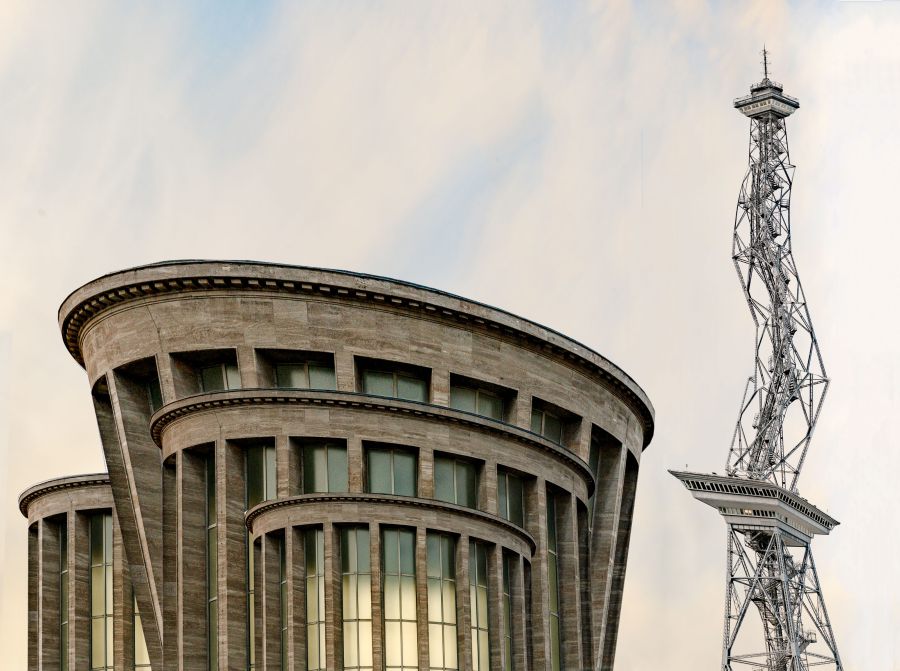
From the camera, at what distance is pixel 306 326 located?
6838cm

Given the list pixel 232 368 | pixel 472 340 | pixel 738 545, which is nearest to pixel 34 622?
pixel 232 368

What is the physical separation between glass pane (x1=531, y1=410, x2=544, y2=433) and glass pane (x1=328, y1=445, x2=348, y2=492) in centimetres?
1139

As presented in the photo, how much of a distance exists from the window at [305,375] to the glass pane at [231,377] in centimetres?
158

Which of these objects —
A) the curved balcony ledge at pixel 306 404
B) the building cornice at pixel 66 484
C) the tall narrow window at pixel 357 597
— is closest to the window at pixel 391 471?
the curved balcony ledge at pixel 306 404

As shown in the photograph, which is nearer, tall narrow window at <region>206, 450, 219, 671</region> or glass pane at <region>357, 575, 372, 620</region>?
glass pane at <region>357, 575, 372, 620</region>

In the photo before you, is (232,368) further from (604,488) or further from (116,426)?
(604,488)

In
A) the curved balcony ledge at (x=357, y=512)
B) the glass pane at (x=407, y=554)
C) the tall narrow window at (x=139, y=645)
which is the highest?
the curved balcony ledge at (x=357, y=512)

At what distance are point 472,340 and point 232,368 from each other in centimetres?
1013

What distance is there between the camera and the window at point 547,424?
250 feet

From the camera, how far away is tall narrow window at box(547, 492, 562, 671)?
7536 cm

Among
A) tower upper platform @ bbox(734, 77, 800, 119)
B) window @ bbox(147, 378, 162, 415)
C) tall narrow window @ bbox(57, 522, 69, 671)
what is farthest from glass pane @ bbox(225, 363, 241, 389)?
tower upper platform @ bbox(734, 77, 800, 119)

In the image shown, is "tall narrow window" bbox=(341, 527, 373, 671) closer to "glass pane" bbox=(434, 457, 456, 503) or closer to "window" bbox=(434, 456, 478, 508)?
→ "window" bbox=(434, 456, 478, 508)

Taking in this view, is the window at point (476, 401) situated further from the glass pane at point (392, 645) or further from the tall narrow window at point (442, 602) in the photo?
the glass pane at point (392, 645)

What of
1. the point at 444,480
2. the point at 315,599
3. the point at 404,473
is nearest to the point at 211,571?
the point at 315,599
